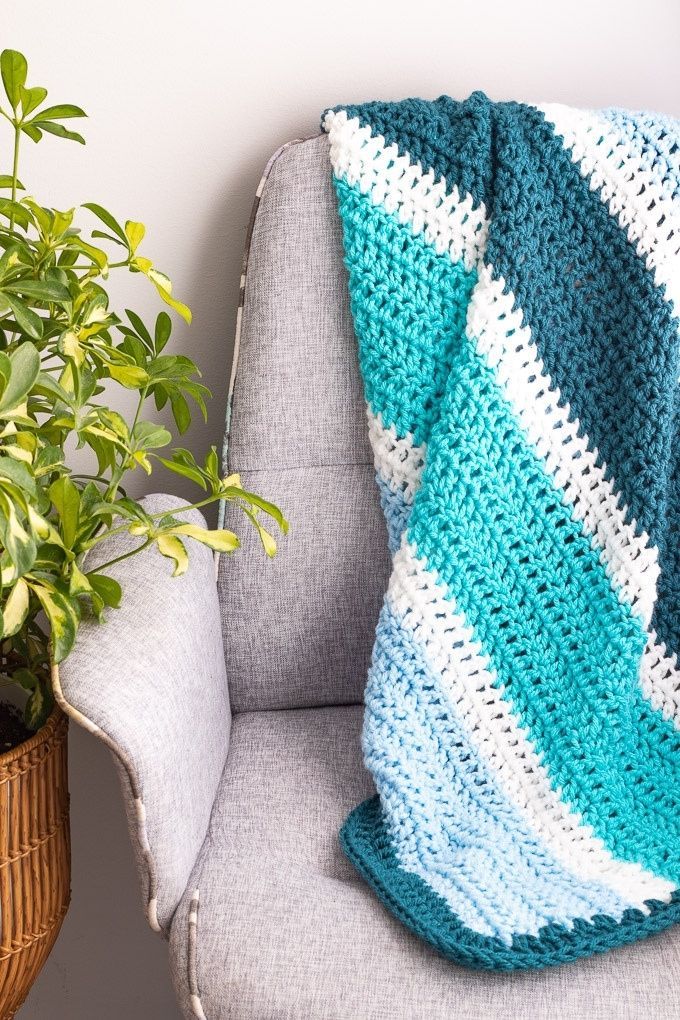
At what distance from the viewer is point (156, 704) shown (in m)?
0.88

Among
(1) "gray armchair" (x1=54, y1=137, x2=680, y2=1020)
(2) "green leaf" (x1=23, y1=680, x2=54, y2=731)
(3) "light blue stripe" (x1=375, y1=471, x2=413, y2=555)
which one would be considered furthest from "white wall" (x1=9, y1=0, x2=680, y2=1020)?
(2) "green leaf" (x1=23, y1=680, x2=54, y2=731)

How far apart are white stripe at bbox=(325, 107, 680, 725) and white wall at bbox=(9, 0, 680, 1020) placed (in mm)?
184

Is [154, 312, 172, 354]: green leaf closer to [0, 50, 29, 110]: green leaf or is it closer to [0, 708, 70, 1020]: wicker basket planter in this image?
[0, 50, 29, 110]: green leaf

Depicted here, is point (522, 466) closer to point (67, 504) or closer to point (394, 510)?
point (394, 510)

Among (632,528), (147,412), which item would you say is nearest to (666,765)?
(632,528)

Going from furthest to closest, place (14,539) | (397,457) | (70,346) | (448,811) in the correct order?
(397,457) < (448,811) < (70,346) < (14,539)

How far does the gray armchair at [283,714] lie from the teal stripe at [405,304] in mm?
56

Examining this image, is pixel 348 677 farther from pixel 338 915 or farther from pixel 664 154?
pixel 664 154

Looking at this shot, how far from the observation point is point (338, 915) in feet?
2.87

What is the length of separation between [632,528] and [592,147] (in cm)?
46

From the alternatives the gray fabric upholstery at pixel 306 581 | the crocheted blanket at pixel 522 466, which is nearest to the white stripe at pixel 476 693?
the crocheted blanket at pixel 522 466

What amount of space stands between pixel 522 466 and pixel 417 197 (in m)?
0.35

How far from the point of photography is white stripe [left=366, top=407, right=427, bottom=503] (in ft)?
3.69

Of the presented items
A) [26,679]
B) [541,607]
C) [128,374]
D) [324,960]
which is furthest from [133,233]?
[324,960]
